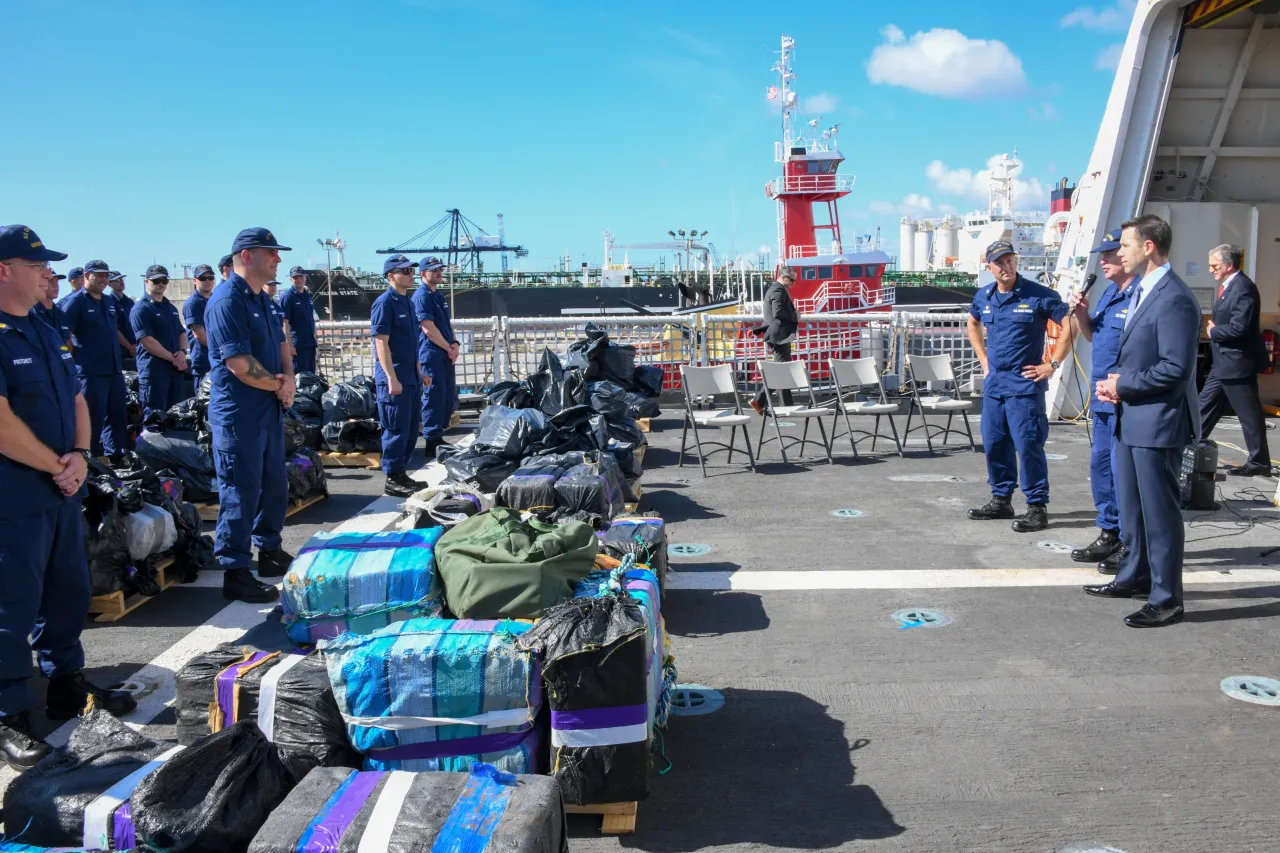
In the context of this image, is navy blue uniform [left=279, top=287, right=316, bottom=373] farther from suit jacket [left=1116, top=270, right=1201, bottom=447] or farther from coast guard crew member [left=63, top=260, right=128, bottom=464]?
suit jacket [left=1116, top=270, right=1201, bottom=447]

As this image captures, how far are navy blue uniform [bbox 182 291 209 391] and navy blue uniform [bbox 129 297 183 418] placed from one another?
22 centimetres

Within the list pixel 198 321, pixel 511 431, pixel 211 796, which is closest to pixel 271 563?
pixel 511 431

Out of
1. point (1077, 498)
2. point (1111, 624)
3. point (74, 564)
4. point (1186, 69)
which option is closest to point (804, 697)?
point (1111, 624)

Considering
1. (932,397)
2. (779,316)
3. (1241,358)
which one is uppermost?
(779,316)

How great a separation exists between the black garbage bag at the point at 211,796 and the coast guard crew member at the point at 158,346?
835cm

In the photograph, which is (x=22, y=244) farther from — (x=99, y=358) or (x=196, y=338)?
(x=196, y=338)

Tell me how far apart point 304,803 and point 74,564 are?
214 centimetres

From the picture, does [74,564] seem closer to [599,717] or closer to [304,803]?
[304,803]

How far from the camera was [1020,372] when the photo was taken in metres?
6.37

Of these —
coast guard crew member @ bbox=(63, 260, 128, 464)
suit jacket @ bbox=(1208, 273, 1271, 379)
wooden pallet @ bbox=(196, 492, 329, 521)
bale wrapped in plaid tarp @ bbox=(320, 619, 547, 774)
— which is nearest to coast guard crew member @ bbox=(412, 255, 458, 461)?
wooden pallet @ bbox=(196, 492, 329, 521)

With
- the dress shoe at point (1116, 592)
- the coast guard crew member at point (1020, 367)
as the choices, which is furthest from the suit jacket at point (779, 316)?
the dress shoe at point (1116, 592)

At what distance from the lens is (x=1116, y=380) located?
470cm

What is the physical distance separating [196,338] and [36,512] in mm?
7623

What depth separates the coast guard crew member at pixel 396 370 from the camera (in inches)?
302
